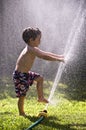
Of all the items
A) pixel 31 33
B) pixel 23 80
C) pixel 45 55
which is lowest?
pixel 23 80

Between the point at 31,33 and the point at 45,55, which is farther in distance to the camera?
the point at 31,33

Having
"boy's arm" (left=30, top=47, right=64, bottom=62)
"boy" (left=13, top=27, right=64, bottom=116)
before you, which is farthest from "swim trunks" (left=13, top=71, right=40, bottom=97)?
"boy's arm" (left=30, top=47, right=64, bottom=62)

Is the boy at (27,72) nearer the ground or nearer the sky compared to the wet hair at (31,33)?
nearer the ground

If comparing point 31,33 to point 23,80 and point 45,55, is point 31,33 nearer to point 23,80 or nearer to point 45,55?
point 45,55

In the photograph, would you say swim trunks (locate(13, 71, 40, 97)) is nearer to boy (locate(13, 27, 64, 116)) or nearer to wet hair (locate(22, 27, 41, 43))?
boy (locate(13, 27, 64, 116))

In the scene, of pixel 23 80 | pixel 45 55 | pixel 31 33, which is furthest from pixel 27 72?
pixel 31 33

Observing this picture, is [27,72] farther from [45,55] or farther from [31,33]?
[31,33]

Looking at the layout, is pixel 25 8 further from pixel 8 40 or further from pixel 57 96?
pixel 57 96

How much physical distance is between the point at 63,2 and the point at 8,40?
101 inches

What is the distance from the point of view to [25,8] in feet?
54.1

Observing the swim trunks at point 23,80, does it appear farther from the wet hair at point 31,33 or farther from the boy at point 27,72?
the wet hair at point 31,33

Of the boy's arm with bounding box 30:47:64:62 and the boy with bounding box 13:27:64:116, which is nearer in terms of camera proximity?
the boy's arm with bounding box 30:47:64:62

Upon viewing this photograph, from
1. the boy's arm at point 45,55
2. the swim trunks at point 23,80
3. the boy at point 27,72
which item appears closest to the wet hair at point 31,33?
the boy at point 27,72

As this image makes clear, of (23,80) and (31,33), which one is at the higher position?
(31,33)
